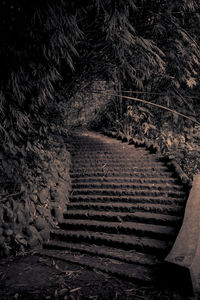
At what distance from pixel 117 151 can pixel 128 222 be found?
3310 mm

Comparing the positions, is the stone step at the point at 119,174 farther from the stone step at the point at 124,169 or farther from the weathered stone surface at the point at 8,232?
the weathered stone surface at the point at 8,232

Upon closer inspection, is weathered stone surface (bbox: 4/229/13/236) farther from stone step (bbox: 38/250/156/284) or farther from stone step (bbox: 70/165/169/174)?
stone step (bbox: 70/165/169/174)

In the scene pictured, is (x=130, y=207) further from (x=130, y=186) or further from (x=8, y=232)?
(x=8, y=232)

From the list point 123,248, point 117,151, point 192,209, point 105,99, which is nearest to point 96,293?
point 123,248

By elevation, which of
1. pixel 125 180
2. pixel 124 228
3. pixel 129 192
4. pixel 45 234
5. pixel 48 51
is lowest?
pixel 45 234

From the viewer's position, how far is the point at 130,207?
4.43 m

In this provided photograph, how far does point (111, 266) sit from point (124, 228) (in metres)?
0.82

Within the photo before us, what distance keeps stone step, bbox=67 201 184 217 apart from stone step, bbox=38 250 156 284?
1131mm

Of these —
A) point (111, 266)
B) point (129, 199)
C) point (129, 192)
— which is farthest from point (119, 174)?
point (111, 266)

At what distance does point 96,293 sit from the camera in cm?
263

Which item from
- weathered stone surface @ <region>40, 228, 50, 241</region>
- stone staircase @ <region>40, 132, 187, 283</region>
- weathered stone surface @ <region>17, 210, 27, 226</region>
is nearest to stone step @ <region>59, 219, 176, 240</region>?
stone staircase @ <region>40, 132, 187, 283</region>

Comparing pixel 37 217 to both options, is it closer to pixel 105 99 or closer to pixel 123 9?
pixel 123 9

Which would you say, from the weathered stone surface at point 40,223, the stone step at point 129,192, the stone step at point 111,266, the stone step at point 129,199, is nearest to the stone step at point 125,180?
the stone step at point 129,192

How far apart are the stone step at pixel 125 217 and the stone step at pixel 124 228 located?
0.29 feet
